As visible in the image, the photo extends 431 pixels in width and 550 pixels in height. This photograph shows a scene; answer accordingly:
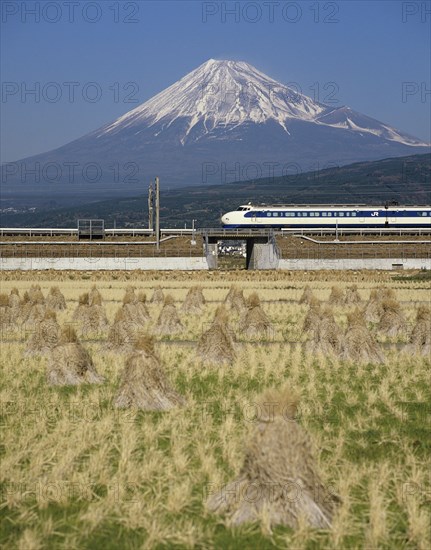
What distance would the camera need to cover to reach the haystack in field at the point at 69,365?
19.4 meters

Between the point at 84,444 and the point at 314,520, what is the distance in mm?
4075

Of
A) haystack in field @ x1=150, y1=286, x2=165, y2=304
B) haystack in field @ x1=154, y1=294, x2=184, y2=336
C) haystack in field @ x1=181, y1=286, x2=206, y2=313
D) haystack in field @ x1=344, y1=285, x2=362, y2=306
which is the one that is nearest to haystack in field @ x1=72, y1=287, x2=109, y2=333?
haystack in field @ x1=154, y1=294, x2=184, y2=336

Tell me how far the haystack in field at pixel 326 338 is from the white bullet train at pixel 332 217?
70.8 metres

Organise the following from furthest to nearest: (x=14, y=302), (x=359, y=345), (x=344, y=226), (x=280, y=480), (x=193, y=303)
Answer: (x=344, y=226) < (x=193, y=303) < (x=14, y=302) < (x=359, y=345) < (x=280, y=480)

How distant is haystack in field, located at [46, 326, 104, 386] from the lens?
1939 centimetres

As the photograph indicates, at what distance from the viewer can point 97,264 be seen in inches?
3130

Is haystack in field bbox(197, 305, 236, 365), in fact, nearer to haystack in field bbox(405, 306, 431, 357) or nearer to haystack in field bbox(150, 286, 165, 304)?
haystack in field bbox(405, 306, 431, 357)

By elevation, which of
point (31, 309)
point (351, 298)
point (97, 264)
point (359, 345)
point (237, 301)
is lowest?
point (97, 264)

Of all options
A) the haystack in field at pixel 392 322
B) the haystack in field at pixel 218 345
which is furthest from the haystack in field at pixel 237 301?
the haystack in field at pixel 218 345

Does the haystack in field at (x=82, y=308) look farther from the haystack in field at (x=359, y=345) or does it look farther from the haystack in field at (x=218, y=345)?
the haystack in field at (x=359, y=345)

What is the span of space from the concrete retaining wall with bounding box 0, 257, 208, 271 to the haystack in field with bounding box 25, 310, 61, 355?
54.8m

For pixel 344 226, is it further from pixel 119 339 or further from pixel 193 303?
pixel 119 339

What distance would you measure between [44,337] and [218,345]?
3.72 metres

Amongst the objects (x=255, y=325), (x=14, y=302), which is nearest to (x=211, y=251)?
(x=14, y=302)
